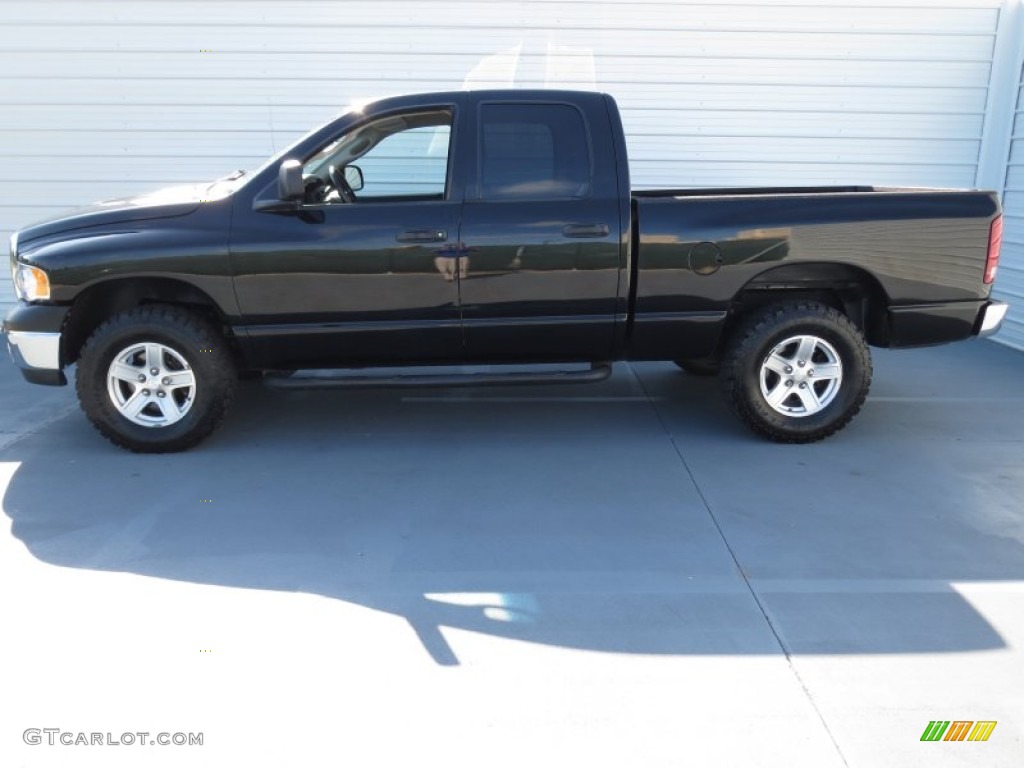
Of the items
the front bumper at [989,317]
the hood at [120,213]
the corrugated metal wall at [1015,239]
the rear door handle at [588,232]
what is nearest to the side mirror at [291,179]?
the hood at [120,213]

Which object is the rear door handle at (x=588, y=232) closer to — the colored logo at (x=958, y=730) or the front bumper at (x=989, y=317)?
the front bumper at (x=989, y=317)

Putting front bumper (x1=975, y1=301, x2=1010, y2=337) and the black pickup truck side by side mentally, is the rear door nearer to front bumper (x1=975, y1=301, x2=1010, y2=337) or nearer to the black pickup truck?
the black pickup truck

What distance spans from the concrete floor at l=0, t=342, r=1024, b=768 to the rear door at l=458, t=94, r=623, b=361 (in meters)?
0.84

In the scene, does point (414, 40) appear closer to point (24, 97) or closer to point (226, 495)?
point (24, 97)

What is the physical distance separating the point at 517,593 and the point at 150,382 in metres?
2.68

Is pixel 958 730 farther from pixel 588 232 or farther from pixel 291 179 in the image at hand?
pixel 291 179

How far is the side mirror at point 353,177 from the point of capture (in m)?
5.11

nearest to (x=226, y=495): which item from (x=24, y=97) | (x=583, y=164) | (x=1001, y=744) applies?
(x=583, y=164)

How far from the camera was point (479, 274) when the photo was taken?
458 centimetres

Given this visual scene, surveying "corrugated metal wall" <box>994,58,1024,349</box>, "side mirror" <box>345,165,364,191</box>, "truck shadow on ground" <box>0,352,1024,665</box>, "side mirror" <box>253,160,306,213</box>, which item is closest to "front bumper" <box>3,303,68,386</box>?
"truck shadow on ground" <box>0,352,1024,665</box>

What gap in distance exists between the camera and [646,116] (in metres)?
7.75

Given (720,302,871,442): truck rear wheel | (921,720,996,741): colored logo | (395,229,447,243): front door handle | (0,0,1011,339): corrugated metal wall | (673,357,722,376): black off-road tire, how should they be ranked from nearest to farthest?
(921,720,996,741): colored logo, (395,229,447,243): front door handle, (720,302,871,442): truck rear wheel, (673,357,722,376): black off-road tire, (0,0,1011,339): corrugated metal wall

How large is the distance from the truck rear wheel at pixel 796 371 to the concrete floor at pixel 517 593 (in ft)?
0.61

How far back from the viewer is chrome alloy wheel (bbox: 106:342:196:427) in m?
4.67
